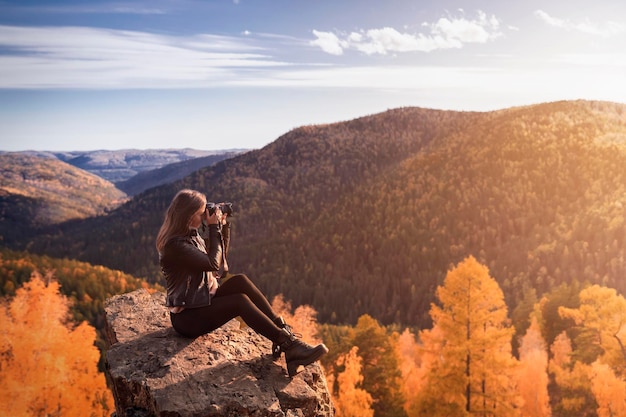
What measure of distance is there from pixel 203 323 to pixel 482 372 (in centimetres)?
1857

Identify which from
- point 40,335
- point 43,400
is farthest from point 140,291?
point 40,335

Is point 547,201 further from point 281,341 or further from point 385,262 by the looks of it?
point 281,341

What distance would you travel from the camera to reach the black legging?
8008mm

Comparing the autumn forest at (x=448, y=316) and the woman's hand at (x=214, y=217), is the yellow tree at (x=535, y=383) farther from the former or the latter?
Result: the woman's hand at (x=214, y=217)

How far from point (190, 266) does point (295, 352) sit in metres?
2.48

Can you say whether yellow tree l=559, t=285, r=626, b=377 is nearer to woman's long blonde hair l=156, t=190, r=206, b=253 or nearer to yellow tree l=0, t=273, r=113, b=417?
woman's long blonde hair l=156, t=190, r=206, b=253

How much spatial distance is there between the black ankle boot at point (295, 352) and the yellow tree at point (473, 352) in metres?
16.5

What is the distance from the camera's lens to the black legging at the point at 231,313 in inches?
315

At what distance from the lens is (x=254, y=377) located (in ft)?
25.3

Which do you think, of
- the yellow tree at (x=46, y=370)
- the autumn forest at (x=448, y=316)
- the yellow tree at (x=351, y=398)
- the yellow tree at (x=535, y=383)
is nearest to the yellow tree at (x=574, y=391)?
the autumn forest at (x=448, y=316)

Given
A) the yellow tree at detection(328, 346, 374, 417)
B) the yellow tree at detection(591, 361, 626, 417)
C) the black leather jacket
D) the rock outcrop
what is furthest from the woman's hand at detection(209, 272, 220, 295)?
the yellow tree at detection(591, 361, 626, 417)

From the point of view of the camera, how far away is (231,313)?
8094mm

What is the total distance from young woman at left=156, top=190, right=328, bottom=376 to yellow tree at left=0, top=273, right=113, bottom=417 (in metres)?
22.7

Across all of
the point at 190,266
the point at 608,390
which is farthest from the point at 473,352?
the point at 190,266
